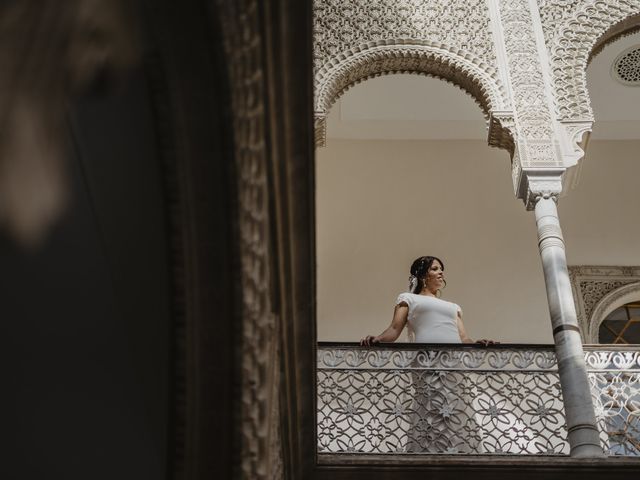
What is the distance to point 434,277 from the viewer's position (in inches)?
214

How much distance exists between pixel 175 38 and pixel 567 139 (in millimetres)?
4102

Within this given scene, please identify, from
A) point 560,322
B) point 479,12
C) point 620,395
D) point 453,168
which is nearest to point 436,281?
point 560,322

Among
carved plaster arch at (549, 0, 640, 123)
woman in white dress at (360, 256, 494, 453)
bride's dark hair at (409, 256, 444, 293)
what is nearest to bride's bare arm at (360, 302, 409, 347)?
woman in white dress at (360, 256, 494, 453)

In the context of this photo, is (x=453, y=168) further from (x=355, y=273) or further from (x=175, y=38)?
(x=175, y=38)

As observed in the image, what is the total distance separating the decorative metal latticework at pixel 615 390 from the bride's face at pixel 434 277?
1.02 m

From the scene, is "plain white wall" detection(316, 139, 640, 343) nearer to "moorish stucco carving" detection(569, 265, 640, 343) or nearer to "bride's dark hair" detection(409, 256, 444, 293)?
"moorish stucco carving" detection(569, 265, 640, 343)

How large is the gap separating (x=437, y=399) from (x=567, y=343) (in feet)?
2.74

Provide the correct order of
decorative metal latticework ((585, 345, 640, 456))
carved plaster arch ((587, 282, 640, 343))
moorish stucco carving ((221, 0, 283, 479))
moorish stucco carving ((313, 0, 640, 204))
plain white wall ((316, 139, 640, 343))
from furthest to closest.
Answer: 1. plain white wall ((316, 139, 640, 343))
2. carved plaster arch ((587, 282, 640, 343))
3. moorish stucco carving ((313, 0, 640, 204))
4. decorative metal latticework ((585, 345, 640, 456))
5. moorish stucco carving ((221, 0, 283, 479))

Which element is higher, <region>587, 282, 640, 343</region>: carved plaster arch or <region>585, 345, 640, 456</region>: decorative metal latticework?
<region>587, 282, 640, 343</region>: carved plaster arch

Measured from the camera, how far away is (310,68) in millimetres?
2633

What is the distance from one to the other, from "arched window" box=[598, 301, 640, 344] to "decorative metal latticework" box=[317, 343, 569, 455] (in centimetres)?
323

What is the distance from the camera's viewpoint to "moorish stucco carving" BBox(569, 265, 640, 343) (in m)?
8.38

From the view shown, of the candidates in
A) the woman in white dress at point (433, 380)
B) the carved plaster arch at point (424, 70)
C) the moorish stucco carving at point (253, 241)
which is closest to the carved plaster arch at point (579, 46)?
the carved plaster arch at point (424, 70)

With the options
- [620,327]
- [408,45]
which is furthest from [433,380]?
[620,327]
